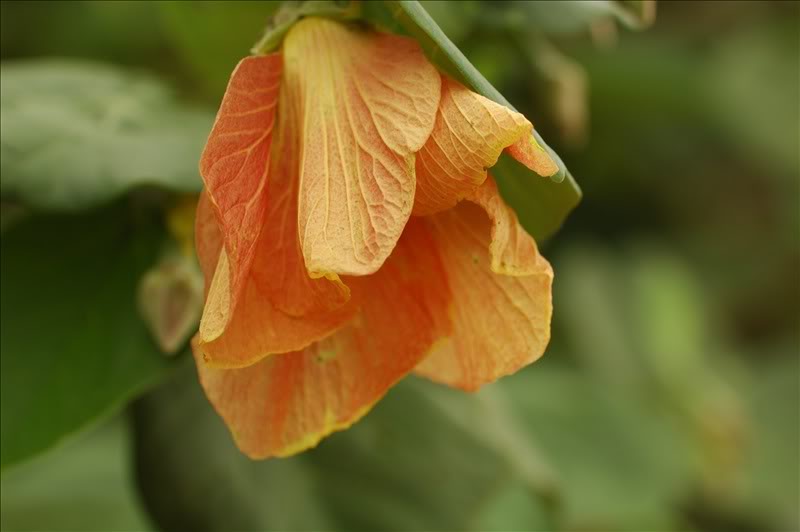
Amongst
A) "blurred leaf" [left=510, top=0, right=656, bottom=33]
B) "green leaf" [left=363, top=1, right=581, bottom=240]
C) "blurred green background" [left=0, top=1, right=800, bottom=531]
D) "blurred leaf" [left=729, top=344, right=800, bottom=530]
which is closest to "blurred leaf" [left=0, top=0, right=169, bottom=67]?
"blurred green background" [left=0, top=1, right=800, bottom=531]

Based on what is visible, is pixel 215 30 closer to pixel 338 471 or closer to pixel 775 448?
pixel 338 471

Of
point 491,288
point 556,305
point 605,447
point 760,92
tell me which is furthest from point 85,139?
point 760,92

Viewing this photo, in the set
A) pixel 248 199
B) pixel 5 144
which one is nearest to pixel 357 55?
pixel 248 199

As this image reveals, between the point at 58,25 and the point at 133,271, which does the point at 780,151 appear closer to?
the point at 58,25

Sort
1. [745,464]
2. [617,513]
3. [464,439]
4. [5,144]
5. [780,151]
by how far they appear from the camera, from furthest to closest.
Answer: [780,151] < [745,464] < [617,513] < [464,439] < [5,144]

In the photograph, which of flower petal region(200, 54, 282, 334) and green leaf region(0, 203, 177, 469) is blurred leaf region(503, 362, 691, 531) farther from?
flower petal region(200, 54, 282, 334)
